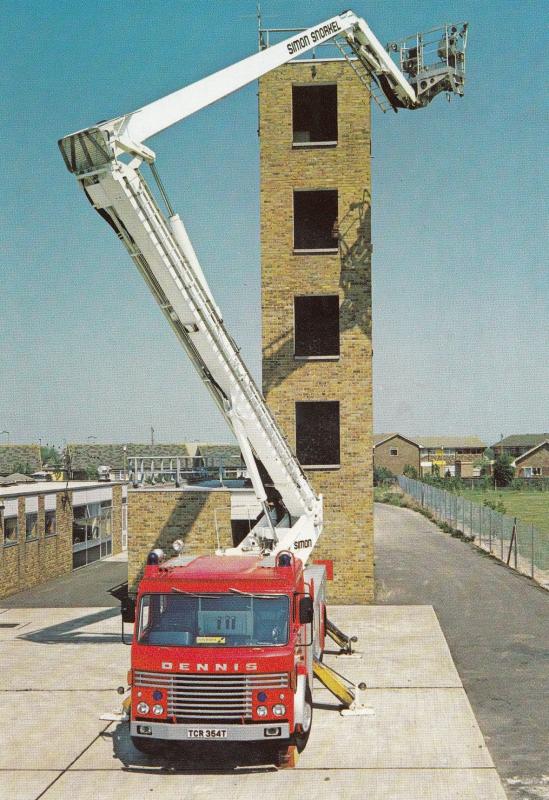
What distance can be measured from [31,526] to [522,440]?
11697 centimetres

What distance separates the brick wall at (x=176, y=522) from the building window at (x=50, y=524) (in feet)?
23.6

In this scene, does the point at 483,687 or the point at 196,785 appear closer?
the point at 196,785

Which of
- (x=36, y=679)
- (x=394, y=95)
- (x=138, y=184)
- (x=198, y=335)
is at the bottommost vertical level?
(x=36, y=679)

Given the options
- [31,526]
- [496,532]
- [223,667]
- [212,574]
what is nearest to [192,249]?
[212,574]

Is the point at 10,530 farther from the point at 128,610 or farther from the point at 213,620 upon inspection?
the point at 213,620

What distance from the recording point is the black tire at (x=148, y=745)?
12.2m

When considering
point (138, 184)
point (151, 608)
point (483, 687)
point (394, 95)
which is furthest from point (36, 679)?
point (394, 95)

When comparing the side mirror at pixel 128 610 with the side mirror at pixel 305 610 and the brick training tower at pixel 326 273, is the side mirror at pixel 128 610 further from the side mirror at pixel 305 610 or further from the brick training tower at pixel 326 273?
the brick training tower at pixel 326 273

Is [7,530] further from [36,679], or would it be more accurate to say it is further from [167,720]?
[167,720]

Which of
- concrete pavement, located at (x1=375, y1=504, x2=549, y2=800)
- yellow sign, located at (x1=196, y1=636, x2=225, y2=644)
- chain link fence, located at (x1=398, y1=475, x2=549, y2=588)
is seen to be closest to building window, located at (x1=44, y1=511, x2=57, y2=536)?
concrete pavement, located at (x1=375, y1=504, x2=549, y2=800)

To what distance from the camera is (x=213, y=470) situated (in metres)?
33.4

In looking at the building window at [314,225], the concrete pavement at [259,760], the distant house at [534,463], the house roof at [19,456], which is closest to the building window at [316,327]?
the building window at [314,225]

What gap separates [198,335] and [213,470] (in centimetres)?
1748

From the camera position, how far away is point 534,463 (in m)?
110
